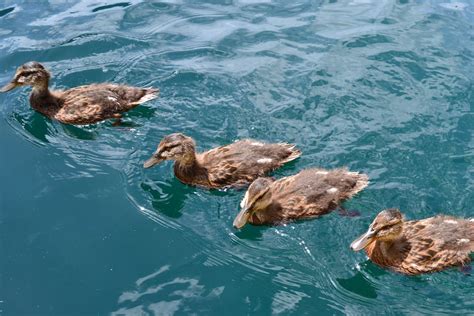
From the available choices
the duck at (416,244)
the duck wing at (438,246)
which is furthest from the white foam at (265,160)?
the duck wing at (438,246)

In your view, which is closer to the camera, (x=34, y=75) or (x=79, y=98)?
(x=79, y=98)

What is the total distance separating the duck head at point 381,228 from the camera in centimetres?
650

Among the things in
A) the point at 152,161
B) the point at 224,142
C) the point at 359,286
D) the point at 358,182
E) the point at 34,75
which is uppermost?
the point at 34,75

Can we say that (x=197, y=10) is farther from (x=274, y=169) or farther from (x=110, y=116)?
(x=274, y=169)

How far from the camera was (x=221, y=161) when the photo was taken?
773 cm

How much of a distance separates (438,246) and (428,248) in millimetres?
100

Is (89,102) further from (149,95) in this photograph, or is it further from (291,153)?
(291,153)

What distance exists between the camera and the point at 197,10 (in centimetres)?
1135

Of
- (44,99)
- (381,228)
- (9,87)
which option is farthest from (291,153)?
(9,87)

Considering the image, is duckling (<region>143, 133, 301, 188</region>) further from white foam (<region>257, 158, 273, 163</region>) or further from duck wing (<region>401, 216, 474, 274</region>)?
duck wing (<region>401, 216, 474, 274</region>)

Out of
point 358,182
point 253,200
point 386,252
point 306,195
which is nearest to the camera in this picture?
point 386,252

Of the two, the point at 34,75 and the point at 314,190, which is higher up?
the point at 34,75

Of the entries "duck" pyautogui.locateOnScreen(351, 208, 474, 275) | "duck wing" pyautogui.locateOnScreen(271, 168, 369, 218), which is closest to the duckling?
"duck wing" pyautogui.locateOnScreen(271, 168, 369, 218)

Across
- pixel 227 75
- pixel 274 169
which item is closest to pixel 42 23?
pixel 227 75
